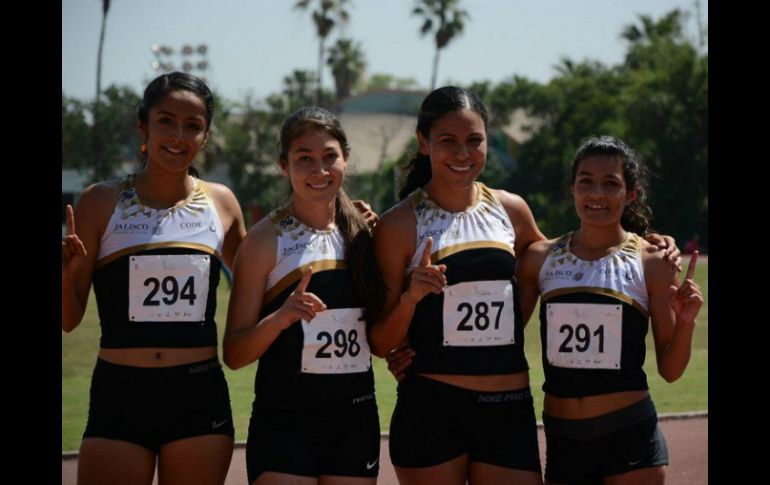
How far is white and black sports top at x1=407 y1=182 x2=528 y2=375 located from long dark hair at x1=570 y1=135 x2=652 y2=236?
1.89 feet

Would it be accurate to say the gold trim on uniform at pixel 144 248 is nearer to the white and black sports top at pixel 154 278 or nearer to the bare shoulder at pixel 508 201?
the white and black sports top at pixel 154 278

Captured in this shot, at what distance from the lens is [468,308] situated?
4.30 meters

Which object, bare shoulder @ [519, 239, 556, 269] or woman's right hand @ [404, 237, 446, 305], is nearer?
woman's right hand @ [404, 237, 446, 305]

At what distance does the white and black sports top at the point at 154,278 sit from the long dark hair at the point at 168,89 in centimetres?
39

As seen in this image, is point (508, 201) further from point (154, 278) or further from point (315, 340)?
point (154, 278)

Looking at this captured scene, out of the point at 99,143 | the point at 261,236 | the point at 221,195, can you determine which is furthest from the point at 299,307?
the point at 99,143

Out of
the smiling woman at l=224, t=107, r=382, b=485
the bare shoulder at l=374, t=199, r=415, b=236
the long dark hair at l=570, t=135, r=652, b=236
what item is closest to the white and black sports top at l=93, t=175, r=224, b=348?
the smiling woman at l=224, t=107, r=382, b=485

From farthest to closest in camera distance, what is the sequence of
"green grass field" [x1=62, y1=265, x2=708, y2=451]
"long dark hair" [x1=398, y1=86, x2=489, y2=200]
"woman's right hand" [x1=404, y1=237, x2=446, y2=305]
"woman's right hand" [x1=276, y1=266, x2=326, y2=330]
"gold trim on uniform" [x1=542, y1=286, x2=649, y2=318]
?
"green grass field" [x1=62, y1=265, x2=708, y2=451], "long dark hair" [x1=398, y1=86, x2=489, y2=200], "gold trim on uniform" [x1=542, y1=286, x2=649, y2=318], "woman's right hand" [x1=404, y1=237, x2=446, y2=305], "woman's right hand" [x1=276, y1=266, x2=326, y2=330]

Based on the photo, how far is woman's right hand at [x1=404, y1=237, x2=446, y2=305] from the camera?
4094mm

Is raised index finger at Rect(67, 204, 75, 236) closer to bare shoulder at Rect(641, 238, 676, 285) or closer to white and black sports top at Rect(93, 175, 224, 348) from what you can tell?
white and black sports top at Rect(93, 175, 224, 348)

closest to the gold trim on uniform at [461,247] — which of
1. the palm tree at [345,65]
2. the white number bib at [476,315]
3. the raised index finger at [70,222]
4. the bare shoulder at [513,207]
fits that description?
the white number bib at [476,315]
